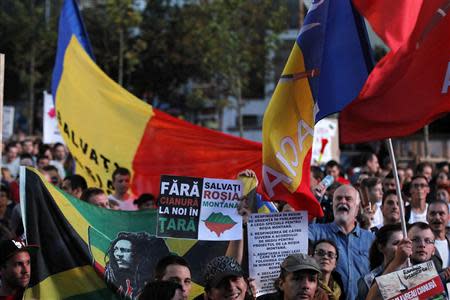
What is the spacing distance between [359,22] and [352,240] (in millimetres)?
1808

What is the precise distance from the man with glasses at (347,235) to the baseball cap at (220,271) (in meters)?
1.94

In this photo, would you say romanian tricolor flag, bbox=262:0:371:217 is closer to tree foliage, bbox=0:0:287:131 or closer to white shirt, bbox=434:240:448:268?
white shirt, bbox=434:240:448:268

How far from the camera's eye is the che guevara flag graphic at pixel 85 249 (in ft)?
23.7

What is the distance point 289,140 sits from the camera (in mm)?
7359

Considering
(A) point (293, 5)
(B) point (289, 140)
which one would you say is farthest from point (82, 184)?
(A) point (293, 5)

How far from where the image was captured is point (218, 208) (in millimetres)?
7426

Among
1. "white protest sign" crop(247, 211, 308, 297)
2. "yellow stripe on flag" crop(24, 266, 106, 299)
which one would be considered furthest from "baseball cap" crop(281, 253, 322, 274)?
"yellow stripe on flag" crop(24, 266, 106, 299)

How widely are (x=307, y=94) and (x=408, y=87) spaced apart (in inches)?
28.0

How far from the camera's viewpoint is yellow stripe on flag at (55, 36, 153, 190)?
11.7 metres

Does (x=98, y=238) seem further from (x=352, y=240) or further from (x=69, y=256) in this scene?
(x=352, y=240)

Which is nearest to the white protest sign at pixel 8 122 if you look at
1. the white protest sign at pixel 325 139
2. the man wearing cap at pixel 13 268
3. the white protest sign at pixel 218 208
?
the white protest sign at pixel 325 139

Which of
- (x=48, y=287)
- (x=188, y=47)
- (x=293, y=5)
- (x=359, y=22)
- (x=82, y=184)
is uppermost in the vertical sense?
(x=293, y=5)

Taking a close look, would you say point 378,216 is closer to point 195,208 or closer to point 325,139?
point 195,208

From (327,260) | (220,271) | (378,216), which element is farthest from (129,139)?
(220,271)
